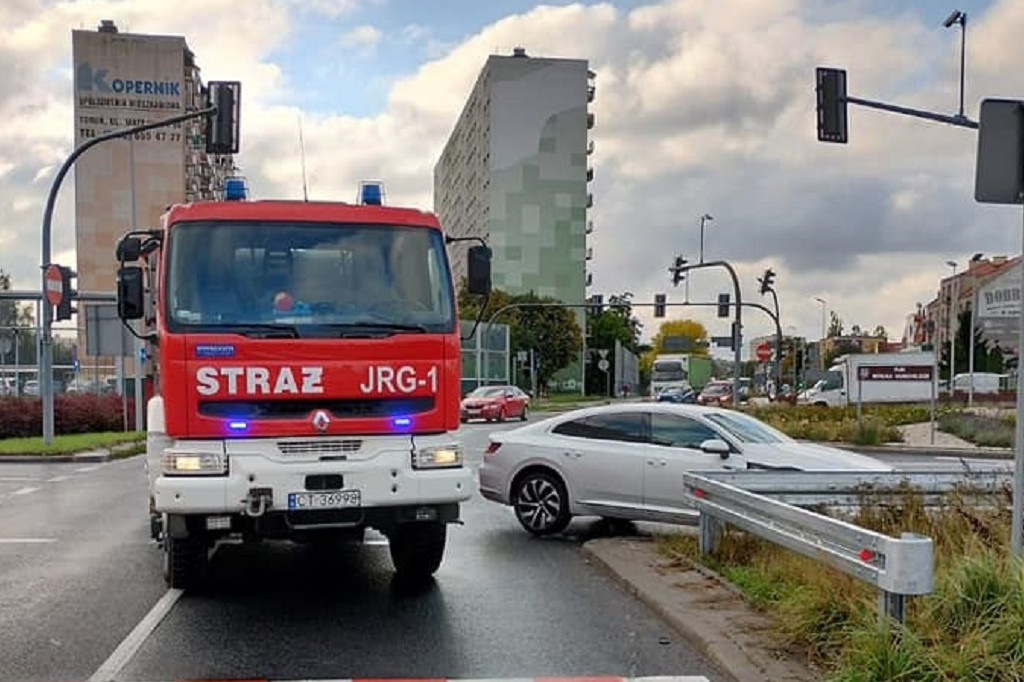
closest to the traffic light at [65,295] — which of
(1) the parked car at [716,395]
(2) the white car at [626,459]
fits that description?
(2) the white car at [626,459]

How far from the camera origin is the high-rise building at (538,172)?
108 metres

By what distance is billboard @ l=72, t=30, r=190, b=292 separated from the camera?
333 ft

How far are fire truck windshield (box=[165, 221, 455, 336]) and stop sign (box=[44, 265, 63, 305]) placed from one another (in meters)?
16.1

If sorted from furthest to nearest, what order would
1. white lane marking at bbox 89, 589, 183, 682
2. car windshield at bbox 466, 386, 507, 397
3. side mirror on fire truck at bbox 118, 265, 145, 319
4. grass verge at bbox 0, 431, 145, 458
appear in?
1. car windshield at bbox 466, 386, 507, 397
2. grass verge at bbox 0, 431, 145, 458
3. side mirror on fire truck at bbox 118, 265, 145, 319
4. white lane marking at bbox 89, 589, 183, 682

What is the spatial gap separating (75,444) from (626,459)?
17549 millimetres

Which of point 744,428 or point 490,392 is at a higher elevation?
point 744,428

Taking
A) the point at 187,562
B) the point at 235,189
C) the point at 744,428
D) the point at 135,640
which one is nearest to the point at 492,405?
the point at 744,428

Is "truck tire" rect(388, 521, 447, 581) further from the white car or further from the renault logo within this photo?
the white car

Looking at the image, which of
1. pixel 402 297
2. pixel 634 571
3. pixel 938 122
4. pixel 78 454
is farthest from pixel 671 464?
pixel 78 454

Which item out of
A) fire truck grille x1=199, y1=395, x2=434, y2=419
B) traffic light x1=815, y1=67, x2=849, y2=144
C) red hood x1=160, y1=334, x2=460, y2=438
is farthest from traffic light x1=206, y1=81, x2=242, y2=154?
fire truck grille x1=199, y1=395, x2=434, y2=419

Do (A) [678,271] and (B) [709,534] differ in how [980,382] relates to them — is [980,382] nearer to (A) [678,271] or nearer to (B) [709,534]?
(A) [678,271]

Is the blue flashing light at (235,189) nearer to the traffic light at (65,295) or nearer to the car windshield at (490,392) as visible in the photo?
the traffic light at (65,295)

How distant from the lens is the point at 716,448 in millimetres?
10367

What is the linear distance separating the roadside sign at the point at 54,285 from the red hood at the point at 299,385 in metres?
16.3
